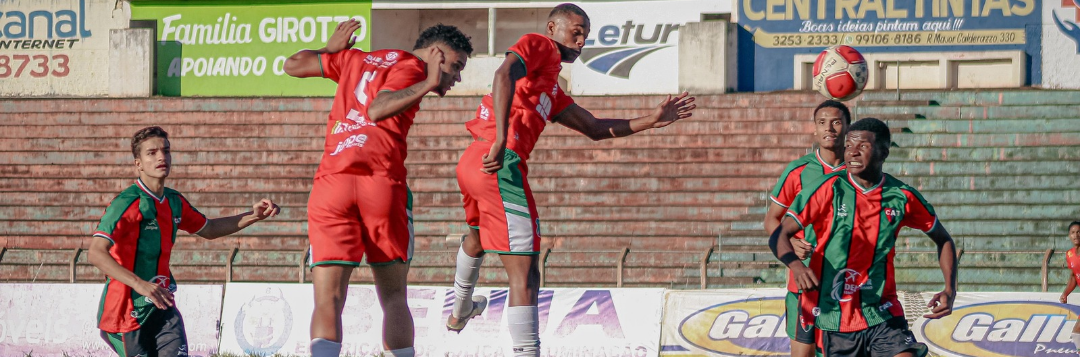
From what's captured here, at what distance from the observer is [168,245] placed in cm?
791

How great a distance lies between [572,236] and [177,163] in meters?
7.93

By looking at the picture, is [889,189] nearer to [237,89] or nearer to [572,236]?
[572,236]

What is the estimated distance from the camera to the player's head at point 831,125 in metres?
8.86

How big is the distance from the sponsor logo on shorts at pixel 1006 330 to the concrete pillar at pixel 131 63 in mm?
19851

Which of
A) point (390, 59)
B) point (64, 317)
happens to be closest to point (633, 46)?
point (64, 317)

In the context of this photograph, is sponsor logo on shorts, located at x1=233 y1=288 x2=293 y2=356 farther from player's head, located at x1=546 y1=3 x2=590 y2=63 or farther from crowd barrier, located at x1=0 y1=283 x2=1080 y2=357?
player's head, located at x1=546 y1=3 x2=590 y2=63

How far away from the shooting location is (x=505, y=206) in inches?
307

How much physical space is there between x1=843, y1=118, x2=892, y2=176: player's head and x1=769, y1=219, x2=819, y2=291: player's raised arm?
49 centimetres

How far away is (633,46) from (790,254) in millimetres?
21388

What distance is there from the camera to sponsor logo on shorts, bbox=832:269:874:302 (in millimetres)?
7305

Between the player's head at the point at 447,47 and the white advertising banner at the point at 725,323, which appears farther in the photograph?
the white advertising banner at the point at 725,323

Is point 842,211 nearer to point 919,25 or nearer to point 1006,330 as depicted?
point 1006,330

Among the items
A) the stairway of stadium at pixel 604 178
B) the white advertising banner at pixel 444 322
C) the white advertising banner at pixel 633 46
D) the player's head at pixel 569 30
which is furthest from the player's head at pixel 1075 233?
the white advertising banner at pixel 633 46

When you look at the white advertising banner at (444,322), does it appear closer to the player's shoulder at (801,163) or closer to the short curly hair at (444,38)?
the player's shoulder at (801,163)
